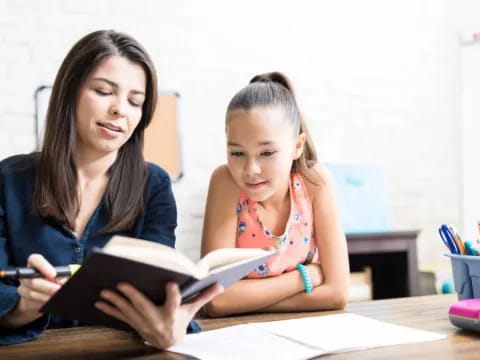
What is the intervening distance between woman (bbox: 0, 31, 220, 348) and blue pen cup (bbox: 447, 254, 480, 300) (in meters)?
0.57

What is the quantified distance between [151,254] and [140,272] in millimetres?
26

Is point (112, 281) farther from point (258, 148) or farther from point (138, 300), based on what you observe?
point (258, 148)

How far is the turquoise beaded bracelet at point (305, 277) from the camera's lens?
1.30 meters

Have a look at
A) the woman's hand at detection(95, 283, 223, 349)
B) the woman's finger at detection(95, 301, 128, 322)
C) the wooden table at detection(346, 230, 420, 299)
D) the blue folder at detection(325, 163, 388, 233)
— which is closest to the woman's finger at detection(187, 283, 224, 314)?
the woman's hand at detection(95, 283, 223, 349)

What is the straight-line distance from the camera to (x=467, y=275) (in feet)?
3.75

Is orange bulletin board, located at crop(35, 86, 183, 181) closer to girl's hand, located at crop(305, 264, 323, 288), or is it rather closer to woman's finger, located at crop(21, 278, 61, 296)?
girl's hand, located at crop(305, 264, 323, 288)

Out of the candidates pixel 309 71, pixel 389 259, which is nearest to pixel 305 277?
pixel 389 259

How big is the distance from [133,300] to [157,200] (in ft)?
1.57

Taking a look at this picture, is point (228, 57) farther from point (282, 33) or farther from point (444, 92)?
point (444, 92)

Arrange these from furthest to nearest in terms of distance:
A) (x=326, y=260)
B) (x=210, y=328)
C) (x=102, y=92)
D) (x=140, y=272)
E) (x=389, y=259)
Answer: (x=389, y=259)
(x=326, y=260)
(x=102, y=92)
(x=210, y=328)
(x=140, y=272)

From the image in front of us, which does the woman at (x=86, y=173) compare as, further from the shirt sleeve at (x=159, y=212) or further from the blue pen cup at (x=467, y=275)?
the blue pen cup at (x=467, y=275)

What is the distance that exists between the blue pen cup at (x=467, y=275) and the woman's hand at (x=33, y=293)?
0.72m

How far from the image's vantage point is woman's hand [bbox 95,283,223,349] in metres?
0.84

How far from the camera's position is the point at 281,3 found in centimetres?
305
